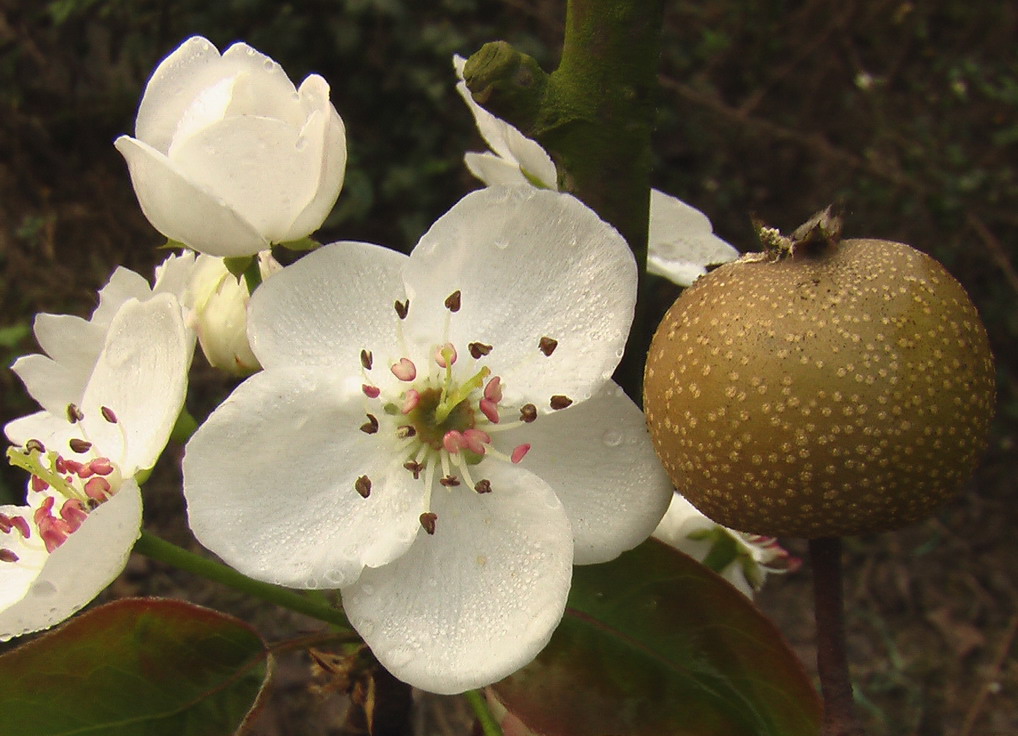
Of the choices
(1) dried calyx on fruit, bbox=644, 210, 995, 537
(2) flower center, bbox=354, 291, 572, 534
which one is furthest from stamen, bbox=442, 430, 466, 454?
(1) dried calyx on fruit, bbox=644, 210, 995, 537

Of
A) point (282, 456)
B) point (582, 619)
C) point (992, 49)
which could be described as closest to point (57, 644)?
point (282, 456)

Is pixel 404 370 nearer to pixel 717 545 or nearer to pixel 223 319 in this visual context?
pixel 223 319

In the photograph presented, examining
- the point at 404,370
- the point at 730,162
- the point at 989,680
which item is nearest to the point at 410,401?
the point at 404,370

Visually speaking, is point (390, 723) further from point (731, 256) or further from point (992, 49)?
point (992, 49)

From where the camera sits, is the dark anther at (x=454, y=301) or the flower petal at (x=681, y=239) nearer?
the dark anther at (x=454, y=301)

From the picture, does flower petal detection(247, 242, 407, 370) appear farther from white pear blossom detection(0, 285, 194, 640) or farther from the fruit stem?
the fruit stem

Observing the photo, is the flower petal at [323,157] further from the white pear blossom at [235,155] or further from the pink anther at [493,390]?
the pink anther at [493,390]

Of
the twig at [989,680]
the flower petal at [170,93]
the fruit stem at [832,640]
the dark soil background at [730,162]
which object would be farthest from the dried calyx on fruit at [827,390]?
the twig at [989,680]
